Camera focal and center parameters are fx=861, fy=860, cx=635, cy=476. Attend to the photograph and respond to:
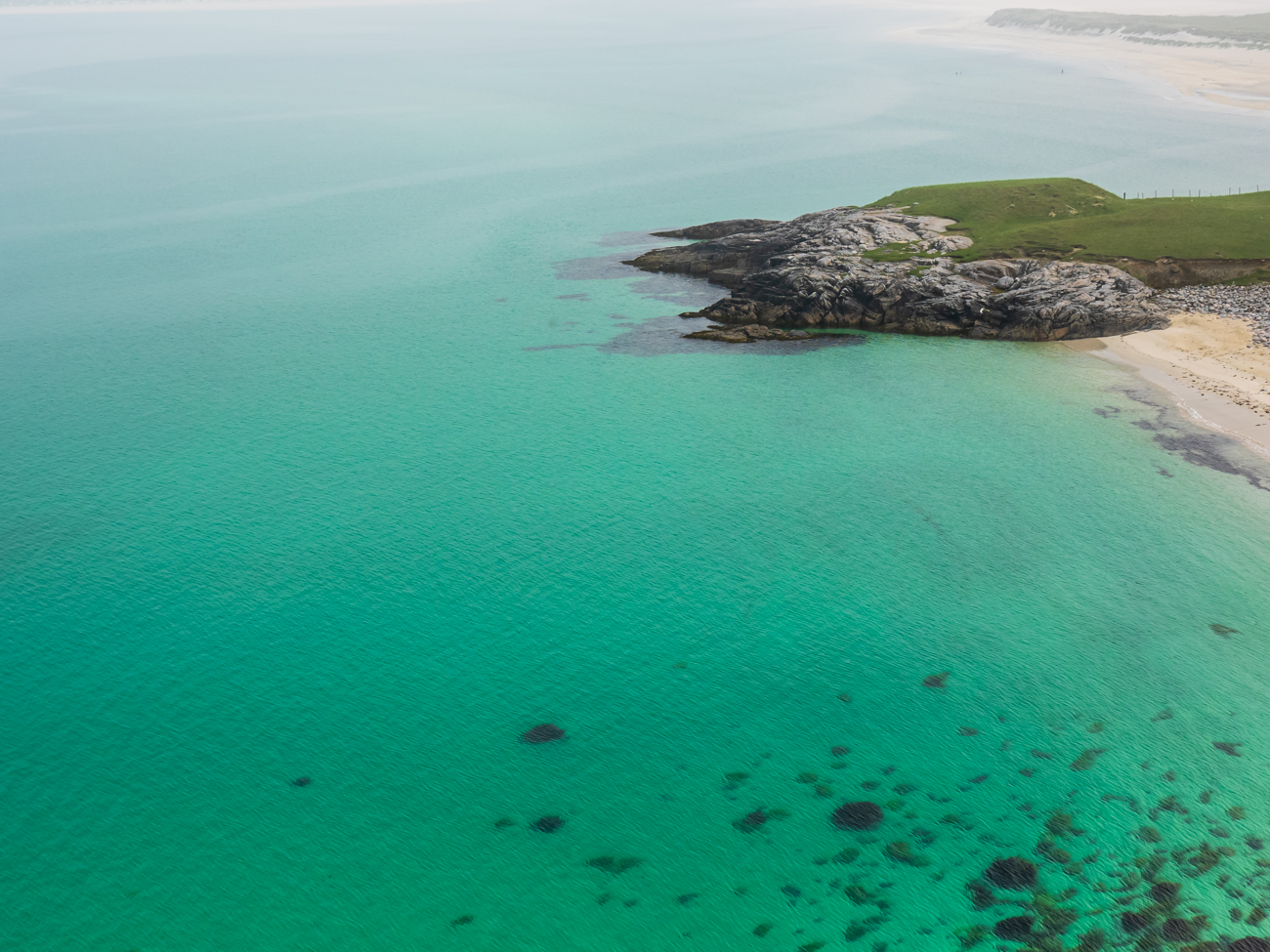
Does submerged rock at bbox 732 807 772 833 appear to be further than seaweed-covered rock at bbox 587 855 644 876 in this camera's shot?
Yes

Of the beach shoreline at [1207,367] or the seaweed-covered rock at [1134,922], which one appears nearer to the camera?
the seaweed-covered rock at [1134,922]

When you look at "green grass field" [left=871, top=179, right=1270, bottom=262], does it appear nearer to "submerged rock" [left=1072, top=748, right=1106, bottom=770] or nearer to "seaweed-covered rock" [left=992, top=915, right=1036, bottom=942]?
"submerged rock" [left=1072, top=748, right=1106, bottom=770]

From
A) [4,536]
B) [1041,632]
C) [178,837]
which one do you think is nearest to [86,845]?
[178,837]

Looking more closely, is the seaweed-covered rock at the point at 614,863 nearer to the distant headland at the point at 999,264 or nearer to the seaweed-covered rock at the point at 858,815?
the seaweed-covered rock at the point at 858,815

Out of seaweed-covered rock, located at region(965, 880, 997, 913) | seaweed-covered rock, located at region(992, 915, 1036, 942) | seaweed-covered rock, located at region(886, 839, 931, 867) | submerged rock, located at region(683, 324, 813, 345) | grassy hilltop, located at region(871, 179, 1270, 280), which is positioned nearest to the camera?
seaweed-covered rock, located at region(992, 915, 1036, 942)

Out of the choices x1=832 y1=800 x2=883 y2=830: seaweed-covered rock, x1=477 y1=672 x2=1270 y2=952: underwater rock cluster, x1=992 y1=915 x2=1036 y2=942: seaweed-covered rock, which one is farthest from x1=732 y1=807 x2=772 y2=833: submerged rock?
Result: x1=992 y1=915 x2=1036 y2=942: seaweed-covered rock

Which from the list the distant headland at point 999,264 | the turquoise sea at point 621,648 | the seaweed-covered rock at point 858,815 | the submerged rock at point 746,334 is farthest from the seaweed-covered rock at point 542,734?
the distant headland at point 999,264

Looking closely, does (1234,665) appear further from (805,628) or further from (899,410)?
(899,410)
